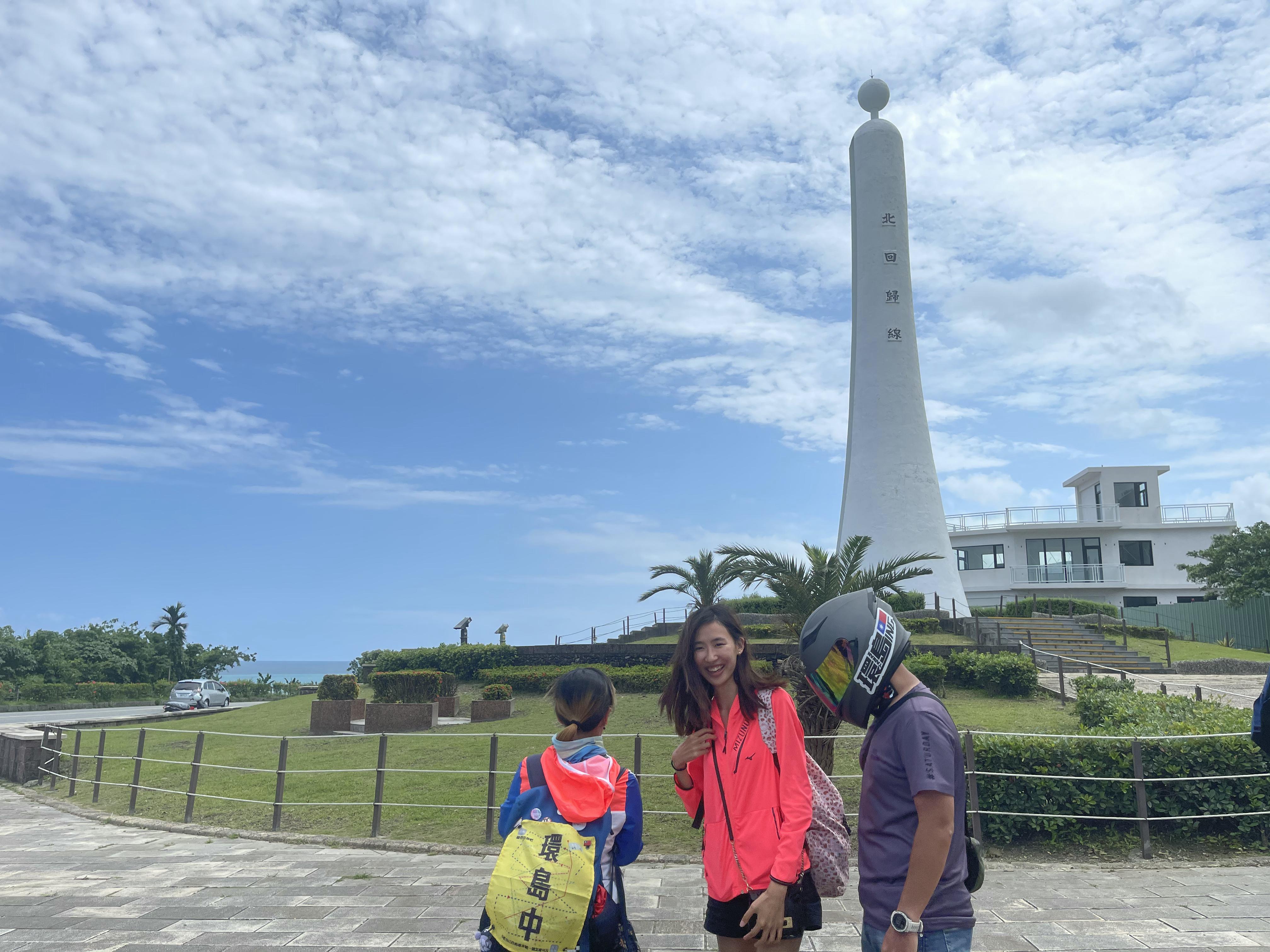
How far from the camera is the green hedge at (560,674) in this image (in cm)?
1666

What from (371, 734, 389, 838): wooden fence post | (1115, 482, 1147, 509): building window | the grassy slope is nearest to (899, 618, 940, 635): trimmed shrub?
the grassy slope

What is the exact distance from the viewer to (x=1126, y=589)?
34438 mm

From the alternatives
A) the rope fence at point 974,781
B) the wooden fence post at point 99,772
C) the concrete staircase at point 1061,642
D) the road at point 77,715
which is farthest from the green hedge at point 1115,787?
the road at point 77,715

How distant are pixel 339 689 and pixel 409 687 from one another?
6.71 feet

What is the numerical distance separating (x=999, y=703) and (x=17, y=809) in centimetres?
1405

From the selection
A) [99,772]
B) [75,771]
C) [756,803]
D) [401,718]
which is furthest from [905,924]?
[401,718]

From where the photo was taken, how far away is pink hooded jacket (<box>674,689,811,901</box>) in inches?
93.7

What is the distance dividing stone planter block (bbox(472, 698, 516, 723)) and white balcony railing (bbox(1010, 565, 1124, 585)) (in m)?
26.0

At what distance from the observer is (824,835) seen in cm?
247

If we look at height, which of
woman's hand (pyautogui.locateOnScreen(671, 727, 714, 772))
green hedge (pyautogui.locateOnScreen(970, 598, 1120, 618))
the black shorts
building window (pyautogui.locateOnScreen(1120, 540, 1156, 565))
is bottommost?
the black shorts

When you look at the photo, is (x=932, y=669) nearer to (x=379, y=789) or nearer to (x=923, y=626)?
(x=923, y=626)

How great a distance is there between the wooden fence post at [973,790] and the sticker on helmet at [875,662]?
515cm

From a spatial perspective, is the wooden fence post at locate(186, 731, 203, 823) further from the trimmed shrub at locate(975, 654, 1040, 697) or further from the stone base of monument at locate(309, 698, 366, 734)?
the trimmed shrub at locate(975, 654, 1040, 697)

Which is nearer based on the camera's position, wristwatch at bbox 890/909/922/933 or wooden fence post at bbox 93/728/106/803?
wristwatch at bbox 890/909/922/933
